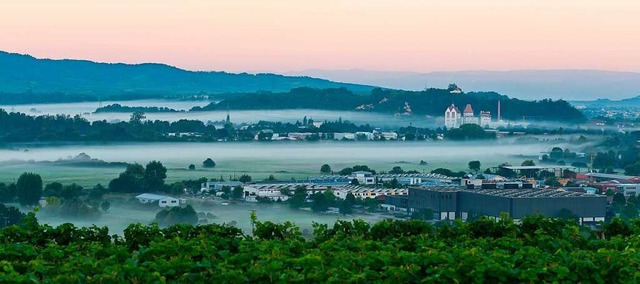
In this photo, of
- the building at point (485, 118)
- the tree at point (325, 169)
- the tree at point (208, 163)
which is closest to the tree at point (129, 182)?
the tree at point (325, 169)

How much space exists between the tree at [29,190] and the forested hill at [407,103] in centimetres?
6267

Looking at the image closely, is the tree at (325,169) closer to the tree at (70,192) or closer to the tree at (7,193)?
the tree at (70,192)

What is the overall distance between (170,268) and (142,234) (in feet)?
5.38

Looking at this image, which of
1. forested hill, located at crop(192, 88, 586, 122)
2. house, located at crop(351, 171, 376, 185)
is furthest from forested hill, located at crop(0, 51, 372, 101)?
house, located at crop(351, 171, 376, 185)

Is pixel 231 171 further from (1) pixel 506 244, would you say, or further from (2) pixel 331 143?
(1) pixel 506 244

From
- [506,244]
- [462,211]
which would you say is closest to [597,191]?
[462,211]

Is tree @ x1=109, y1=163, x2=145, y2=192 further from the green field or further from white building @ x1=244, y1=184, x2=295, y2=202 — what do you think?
white building @ x1=244, y1=184, x2=295, y2=202

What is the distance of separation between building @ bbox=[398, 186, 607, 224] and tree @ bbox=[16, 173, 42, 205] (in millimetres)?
9586

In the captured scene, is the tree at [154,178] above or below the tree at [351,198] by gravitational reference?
above

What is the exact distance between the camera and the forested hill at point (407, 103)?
9850cm

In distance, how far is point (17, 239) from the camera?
368 inches

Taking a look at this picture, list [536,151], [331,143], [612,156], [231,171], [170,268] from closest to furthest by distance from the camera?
[170,268] < [231,171] < [612,156] < [536,151] < [331,143]

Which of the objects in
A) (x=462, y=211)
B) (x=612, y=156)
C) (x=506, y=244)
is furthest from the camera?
(x=612, y=156)

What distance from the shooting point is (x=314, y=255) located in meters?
8.04
